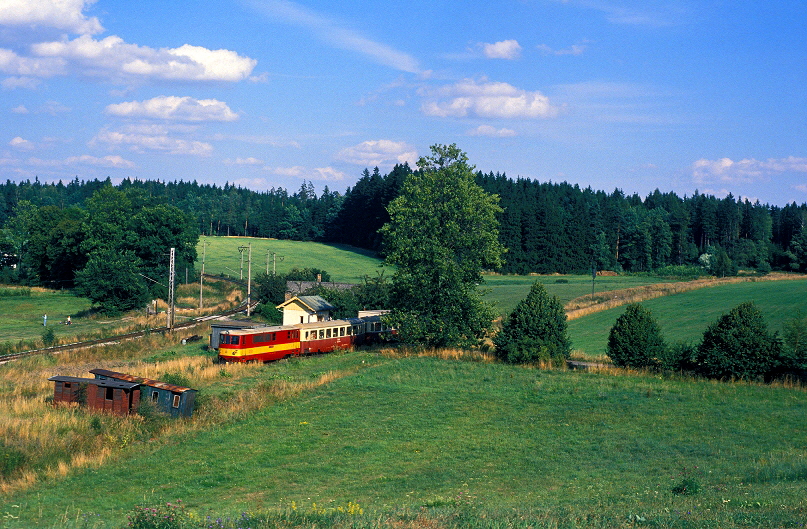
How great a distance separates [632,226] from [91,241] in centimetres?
10147

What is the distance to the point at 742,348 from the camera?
106 feet

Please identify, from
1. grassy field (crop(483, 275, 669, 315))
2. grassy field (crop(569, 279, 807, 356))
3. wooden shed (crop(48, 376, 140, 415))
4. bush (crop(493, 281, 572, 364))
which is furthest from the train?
grassy field (crop(483, 275, 669, 315))

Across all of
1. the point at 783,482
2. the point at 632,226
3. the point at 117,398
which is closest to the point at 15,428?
the point at 117,398

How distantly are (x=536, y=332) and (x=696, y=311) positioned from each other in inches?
1094

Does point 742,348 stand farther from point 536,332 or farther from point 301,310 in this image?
point 301,310

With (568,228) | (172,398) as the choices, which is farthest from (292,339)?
(568,228)

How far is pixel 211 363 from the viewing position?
40.7 m

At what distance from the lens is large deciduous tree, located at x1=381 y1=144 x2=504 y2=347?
44.0 meters

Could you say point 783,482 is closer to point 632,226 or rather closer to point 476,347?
point 476,347

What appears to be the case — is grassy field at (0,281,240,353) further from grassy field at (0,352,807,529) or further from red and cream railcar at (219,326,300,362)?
grassy field at (0,352,807,529)

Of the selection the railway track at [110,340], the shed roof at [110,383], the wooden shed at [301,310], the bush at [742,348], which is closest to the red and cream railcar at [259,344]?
the wooden shed at [301,310]

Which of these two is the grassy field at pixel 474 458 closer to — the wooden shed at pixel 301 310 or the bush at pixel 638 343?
the bush at pixel 638 343

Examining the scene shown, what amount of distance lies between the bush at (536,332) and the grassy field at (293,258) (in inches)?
2520

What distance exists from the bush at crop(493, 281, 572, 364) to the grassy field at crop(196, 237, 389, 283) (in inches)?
2520
